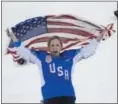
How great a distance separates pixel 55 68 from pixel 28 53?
263mm

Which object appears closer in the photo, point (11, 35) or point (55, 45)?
point (55, 45)

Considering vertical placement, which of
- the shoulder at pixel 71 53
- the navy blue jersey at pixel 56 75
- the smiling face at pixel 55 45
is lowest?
the navy blue jersey at pixel 56 75

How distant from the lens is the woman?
4512mm

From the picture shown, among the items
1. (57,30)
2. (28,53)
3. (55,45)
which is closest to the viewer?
(55,45)

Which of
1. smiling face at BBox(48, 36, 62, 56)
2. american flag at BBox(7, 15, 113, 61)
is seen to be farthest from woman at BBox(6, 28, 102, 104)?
american flag at BBox(7, 15, 113, 61)

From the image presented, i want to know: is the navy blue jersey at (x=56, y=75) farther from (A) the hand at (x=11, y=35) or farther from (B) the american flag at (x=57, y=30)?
(B) the american flag at (x=57, y=30)

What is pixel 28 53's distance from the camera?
4.74 meters

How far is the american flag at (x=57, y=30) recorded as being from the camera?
17.3ft

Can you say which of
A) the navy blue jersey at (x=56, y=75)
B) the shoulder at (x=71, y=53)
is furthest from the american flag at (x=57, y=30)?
the navy blue jersey at (x=56, y=75)

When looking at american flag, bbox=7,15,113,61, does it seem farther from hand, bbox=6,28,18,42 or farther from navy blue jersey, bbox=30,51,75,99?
navy blue jersey, bbox=30,51,75,99

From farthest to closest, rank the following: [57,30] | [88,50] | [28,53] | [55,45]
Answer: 1. [57,30]
2. [88,50]
3. [28,53]
4. [55,45]

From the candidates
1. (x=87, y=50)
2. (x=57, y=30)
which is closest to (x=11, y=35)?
(x=87, y=50)

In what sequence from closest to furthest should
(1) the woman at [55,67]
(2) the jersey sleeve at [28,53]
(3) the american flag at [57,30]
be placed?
(1) the woman at [55,67] → (2) the jersey sleeve at [28,53] → (3) the american flag at [57,30]

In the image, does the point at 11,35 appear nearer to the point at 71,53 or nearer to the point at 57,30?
the point at 71,53
